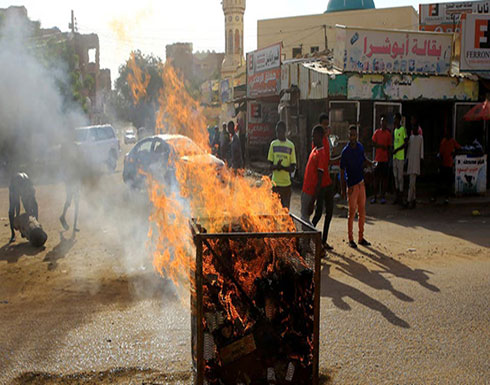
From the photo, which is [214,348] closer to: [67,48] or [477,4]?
[67,48]

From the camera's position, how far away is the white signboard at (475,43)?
546 inches

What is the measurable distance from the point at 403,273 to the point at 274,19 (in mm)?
31851

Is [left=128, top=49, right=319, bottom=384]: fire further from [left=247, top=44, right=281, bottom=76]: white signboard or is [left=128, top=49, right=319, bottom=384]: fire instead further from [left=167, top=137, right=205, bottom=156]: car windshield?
[left=247, top=44, right=281, bottom=76]: white signboard

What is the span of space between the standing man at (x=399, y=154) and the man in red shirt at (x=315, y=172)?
206 inches

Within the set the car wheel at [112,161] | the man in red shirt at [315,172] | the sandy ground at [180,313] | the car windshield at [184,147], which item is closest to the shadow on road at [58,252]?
the sandy ground at [180,313]

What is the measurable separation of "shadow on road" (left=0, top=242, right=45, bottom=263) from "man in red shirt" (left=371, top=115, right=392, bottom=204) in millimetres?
8005

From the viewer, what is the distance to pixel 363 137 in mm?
14664

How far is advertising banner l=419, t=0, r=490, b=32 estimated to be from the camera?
61.7 ft

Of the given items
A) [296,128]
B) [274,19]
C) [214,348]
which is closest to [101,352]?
[214,348]

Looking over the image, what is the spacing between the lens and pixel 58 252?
25.9ft

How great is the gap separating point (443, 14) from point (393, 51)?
6.14 meters

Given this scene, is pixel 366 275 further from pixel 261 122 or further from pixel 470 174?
pixel 261 122

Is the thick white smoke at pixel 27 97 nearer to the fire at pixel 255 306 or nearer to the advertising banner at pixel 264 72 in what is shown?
the fire at pixel 255 306

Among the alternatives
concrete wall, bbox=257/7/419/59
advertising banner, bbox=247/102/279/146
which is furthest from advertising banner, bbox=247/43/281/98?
concrete wall, bbox=257/7/419/59
